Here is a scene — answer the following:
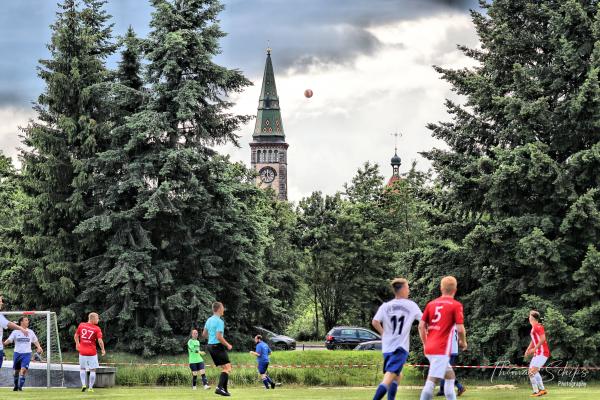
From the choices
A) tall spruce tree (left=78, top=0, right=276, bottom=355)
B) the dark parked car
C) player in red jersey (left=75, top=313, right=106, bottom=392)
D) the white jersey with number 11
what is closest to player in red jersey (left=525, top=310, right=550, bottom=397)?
the white jersey with number 11

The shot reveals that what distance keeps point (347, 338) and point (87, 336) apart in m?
28.9

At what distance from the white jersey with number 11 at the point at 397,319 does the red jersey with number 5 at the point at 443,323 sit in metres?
0.42

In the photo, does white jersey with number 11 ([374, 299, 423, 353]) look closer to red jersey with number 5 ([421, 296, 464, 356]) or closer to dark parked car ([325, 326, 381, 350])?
red jersey with number 5 ([421, 296, 464, 356])

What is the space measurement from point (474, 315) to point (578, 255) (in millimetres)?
4145

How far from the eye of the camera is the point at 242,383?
33031 mm

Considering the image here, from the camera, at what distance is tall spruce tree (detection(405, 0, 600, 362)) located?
97.1 ft

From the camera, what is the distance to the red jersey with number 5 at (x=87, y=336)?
21.4 metres

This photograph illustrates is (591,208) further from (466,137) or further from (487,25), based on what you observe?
(487,25)

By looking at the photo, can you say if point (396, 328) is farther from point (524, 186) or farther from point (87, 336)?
point (524, 186)

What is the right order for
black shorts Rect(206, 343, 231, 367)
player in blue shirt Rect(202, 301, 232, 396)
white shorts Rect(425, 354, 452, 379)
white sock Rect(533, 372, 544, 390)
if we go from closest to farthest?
white shorts Rect(425, 354, 452, 379)
player in blue shirt Rect(202, 301, 232, 396)
black shorts Rect(206, 343, 231, 367)
white sock Rect(533, 372, 544, 390)

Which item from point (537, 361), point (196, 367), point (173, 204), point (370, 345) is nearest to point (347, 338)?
point (370, 345)

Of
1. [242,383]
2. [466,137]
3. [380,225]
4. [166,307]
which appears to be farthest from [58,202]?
[380,225]

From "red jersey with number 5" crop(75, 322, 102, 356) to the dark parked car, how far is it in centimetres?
2820

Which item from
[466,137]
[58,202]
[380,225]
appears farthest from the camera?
[380,225]
